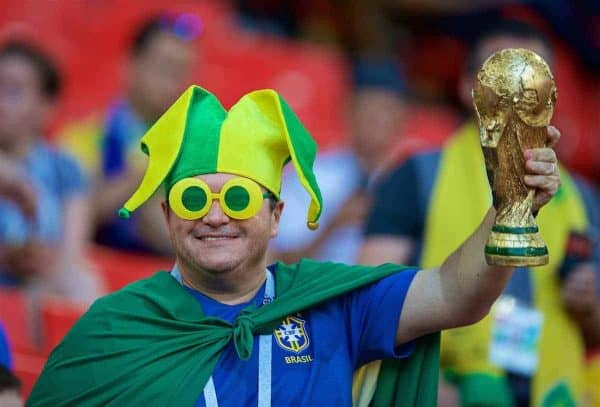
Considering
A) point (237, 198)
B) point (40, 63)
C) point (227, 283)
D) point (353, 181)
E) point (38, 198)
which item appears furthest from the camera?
point (353, 181)

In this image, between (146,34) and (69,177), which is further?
(146,34)

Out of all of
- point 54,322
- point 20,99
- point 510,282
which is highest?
point 20,99

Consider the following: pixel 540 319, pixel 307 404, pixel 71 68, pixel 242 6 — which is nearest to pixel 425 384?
pixel 307 404

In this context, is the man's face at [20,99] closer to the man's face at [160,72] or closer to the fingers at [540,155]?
the man's face at [160,72]

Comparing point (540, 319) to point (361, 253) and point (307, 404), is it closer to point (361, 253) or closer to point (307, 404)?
point (361, 253)

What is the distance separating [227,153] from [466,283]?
78 centimetres

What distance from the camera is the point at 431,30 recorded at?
11352 mm

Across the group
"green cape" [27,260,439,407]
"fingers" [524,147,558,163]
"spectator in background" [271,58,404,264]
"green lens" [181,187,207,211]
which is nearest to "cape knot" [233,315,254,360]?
"green cape" [27,260,439,407]

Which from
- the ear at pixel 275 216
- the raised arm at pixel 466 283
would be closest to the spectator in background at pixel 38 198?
the ear at pixel 275 216

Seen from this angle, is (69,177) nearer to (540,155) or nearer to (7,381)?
(7,381)

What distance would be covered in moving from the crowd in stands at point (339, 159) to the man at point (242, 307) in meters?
0.53

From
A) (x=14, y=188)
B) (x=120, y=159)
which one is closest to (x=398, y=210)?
(x=14, y=188)

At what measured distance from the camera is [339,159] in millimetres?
9039

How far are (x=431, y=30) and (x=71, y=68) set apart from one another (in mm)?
3360
